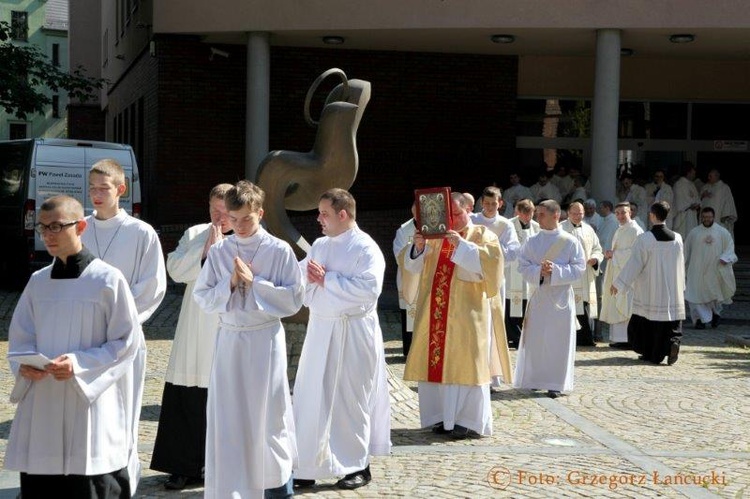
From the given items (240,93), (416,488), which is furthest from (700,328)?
(416,488)

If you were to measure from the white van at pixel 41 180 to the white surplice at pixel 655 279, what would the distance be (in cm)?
845

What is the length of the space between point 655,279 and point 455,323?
565 centimetres

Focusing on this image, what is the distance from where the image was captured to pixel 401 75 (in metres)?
23.5

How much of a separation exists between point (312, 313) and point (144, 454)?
1577mm

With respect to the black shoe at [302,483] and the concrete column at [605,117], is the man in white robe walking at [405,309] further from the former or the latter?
the concrete column at [605,117]

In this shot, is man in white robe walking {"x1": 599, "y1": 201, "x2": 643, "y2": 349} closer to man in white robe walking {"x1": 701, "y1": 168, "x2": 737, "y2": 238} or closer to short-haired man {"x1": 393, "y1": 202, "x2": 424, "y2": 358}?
short-haired man {"x1": 393, "y1": 202, "x2": 424, "y2": 358}

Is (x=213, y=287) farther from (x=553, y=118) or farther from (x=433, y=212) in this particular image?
(x=553, y=118)

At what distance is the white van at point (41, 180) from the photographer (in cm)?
1933

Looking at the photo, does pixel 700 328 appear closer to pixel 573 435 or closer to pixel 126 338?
pixel 573 435

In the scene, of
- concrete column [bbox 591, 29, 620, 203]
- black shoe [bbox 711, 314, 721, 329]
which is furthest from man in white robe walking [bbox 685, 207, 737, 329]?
concrete column [bbox 591, 29, 620, 203]

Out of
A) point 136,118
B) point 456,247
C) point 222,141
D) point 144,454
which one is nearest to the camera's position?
point 144,454

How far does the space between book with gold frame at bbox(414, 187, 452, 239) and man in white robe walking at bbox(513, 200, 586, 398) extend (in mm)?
2567

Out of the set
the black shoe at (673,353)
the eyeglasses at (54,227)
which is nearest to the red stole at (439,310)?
the eyeglasses at (54,227)

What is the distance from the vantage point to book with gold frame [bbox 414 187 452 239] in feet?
29.5
